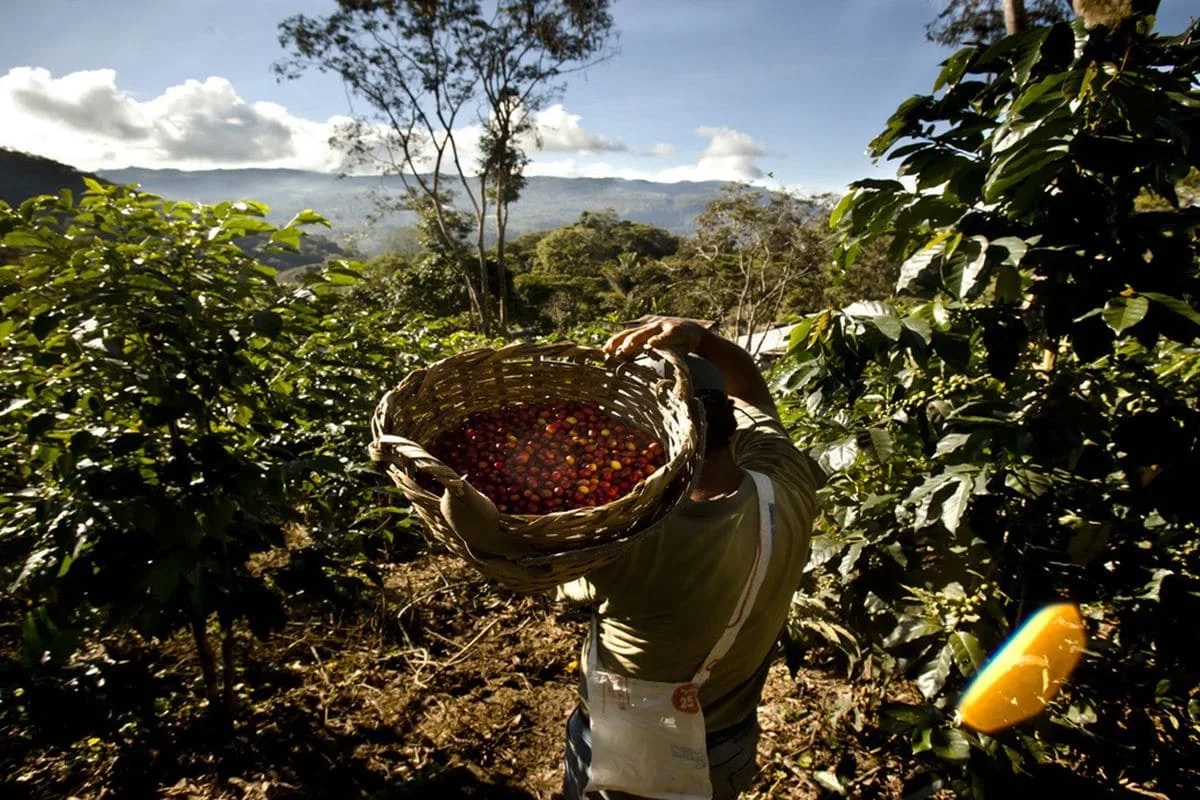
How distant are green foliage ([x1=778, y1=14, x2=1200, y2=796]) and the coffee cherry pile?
1.62 feet

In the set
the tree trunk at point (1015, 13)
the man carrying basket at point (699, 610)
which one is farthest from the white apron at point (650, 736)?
the tree trunk at point (1015, 13)

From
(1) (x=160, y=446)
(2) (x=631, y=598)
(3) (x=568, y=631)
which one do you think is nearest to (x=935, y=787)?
(2) (x=631, y=598)

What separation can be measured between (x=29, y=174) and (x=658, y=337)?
78463 millimetres

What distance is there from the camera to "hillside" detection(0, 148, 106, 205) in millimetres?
52375

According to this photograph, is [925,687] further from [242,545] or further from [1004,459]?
[242,545]

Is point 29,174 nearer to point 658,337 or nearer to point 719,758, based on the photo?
point 658,337

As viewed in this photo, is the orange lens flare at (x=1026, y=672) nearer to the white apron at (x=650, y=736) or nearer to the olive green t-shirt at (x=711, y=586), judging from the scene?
the olive green t-shirt at (x=711, y=586)

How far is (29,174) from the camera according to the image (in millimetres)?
55812

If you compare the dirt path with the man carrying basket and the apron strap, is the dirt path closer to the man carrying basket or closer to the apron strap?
the man carrying basket

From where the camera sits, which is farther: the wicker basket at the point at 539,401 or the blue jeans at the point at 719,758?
the blue jeans at the point at 719,758

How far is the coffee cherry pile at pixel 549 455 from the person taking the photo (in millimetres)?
1316

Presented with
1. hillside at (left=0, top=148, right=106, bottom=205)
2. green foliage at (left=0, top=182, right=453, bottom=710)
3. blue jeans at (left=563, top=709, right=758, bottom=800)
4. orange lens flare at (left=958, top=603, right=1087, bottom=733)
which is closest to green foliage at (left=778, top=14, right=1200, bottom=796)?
orange lens flare at (left=958, top=603, right=1087, bottom=733)

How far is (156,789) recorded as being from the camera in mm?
2230

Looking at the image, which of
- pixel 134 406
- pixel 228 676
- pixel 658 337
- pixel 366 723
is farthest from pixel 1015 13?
pixel 228 676
